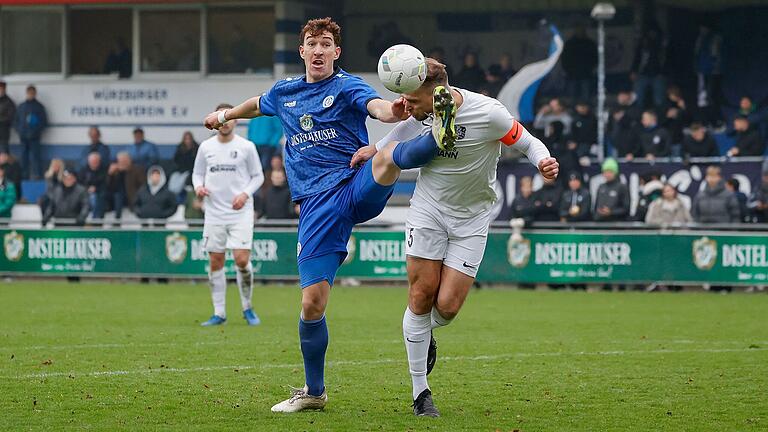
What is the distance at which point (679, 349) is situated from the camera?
12.4m

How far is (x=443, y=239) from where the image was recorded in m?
8.45

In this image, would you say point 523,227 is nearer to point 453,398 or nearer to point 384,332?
point 384,332

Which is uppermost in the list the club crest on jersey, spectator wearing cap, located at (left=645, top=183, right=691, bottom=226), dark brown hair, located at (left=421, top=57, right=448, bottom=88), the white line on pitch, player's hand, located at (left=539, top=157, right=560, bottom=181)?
dark brown hair, located at (left=421, top=57, right=448, bottom=88)

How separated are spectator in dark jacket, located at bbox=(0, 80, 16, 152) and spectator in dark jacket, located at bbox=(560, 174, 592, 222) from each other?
12.6 metres

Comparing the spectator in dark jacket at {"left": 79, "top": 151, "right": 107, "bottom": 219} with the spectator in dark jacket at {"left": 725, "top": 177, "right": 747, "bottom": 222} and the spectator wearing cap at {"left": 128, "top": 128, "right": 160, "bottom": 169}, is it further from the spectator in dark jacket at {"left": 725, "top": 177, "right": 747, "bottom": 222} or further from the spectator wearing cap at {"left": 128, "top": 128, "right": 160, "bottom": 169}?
the spectator in dark jacket at {"left": 725, "top": 177, "right": 747, "bottom": 222}

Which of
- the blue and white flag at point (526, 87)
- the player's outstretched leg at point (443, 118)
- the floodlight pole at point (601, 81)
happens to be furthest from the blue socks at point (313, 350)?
the blue and white flag at point (526, 87)

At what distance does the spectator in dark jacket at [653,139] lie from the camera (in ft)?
76.2

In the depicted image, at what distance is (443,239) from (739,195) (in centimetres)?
1367

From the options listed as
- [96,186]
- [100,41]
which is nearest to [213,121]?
[96,186]

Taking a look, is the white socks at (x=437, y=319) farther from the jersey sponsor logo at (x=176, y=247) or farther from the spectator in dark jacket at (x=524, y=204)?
the jersey sponsor logo at (x=176, y=247)

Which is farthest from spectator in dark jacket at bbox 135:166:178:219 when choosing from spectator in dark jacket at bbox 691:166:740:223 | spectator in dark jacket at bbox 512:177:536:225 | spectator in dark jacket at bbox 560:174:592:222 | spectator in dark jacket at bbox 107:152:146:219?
spectator in dark jacket at bbox 691:166:740:223

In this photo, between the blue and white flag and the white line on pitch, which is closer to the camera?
the white line on pitch

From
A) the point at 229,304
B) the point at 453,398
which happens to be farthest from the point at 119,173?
the point at 453,398

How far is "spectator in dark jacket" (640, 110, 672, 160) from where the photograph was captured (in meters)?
23.2
